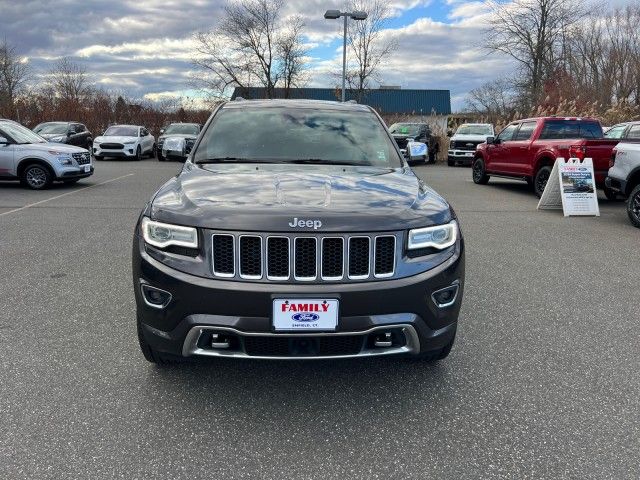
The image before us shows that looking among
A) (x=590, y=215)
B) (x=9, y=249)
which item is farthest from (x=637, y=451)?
(x=590, y=215)

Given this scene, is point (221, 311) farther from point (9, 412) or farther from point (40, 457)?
point (9, 412)

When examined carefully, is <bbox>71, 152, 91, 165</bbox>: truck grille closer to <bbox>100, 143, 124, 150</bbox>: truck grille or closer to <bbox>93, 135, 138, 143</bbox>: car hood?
<bbox>100, 143, 124, 150</bbox>: truck grille

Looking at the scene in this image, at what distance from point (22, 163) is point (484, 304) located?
11.6 meters

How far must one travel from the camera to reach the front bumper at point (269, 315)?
266 cm

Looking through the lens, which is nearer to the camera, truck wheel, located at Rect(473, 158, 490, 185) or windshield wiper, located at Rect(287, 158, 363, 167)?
windshield wiper, located at Rect(287, 158, 363, 167)

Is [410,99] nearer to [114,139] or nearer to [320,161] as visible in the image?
[114,139]

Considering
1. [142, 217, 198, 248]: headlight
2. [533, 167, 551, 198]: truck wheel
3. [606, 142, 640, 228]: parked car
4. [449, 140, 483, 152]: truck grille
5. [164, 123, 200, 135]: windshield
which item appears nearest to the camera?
[142, 217, 198, 248]: headlight

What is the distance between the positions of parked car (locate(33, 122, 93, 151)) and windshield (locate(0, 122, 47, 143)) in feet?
30.9

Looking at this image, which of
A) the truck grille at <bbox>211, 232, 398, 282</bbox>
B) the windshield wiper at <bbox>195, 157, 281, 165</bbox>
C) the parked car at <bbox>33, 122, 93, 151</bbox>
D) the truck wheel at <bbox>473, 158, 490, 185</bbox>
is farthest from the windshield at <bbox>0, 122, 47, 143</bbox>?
the truck grille at <bbox>211, 232, 398, 282</bbox>

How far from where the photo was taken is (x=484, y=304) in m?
4.84

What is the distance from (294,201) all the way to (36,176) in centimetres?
1179

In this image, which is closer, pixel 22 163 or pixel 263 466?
pixel 263 466

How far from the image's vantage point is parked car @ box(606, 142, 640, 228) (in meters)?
8.79

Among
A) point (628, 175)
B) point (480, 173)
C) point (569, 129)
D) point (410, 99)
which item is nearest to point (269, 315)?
point (628, 175)
